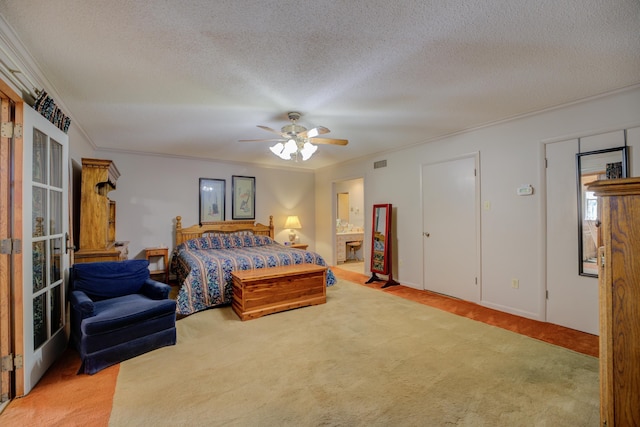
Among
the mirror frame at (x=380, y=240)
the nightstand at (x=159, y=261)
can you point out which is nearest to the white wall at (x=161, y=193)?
the nightstand at (x=159, y=261)

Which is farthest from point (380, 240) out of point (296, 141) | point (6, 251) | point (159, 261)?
point (6, 251)

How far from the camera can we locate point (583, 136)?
294cm

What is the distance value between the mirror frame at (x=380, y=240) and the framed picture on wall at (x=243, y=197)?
263 centimetres

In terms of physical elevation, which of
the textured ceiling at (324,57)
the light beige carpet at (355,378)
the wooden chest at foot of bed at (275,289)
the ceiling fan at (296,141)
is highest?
the textured ceiling at (324,57)

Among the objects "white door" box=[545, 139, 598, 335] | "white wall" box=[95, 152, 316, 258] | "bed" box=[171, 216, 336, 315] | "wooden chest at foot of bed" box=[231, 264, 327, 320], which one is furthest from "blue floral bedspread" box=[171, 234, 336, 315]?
"white door" box=[545, 139, 598, 335]

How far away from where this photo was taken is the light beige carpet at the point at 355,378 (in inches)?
69.2

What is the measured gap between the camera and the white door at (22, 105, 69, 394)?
6.48ft

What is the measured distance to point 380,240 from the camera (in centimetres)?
508

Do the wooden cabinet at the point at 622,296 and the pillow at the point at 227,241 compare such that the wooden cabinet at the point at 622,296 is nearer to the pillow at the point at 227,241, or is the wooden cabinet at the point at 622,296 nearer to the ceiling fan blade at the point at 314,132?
the ceiling fan blade at the point at 314,132

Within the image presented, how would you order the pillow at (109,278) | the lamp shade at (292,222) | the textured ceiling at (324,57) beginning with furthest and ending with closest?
the lamp shade at (292,222) < the pillow at (109,278) < the textured ceiling at (324,57)

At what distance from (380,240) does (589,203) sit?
2783 millimetres

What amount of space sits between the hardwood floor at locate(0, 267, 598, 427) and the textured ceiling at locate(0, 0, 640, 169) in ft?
7.76

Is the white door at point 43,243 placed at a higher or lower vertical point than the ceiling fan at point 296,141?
lower

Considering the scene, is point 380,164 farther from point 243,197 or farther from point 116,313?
point 116,313
